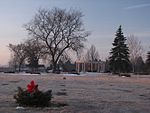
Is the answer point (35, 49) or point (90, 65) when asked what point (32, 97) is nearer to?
point (35, 49)

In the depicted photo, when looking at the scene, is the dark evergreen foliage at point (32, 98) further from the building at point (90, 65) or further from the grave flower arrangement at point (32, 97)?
the building at point (90, 65)

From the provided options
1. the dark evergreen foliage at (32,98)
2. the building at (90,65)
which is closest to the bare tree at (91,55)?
the building at (90,65)

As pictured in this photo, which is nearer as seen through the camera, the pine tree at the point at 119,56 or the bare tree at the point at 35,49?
the pine tree at the point at 119,56

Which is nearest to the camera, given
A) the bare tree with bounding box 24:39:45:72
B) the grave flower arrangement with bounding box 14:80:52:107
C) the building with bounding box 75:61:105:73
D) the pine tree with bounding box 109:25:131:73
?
the grave flower arrangement with bounding box 14:80:52:107

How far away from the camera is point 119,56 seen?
69750 mm

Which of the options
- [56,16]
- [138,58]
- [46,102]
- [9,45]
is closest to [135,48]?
[138,58]

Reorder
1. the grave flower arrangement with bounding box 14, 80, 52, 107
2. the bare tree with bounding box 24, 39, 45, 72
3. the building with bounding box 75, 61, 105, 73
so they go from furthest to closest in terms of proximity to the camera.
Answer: the building with bounding box 75, 61, 105, 73 → the bare tree with bounding box 24, 39, 45, 72 → the grave flower arrangement with bounding box 14, 80, 52, 107

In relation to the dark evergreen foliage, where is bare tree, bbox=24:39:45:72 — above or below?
above

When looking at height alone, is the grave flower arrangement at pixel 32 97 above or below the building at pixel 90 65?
below

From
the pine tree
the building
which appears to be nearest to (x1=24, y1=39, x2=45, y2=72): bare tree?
the pine tree

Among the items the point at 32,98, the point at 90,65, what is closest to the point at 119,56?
the point at 32,98

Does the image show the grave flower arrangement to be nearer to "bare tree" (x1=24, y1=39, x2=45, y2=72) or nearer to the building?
"bare tree" (x1=24, y1=39, x2=45, y2=72)

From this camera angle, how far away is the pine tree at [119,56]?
2734 inches

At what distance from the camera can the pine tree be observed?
69.4 metres
